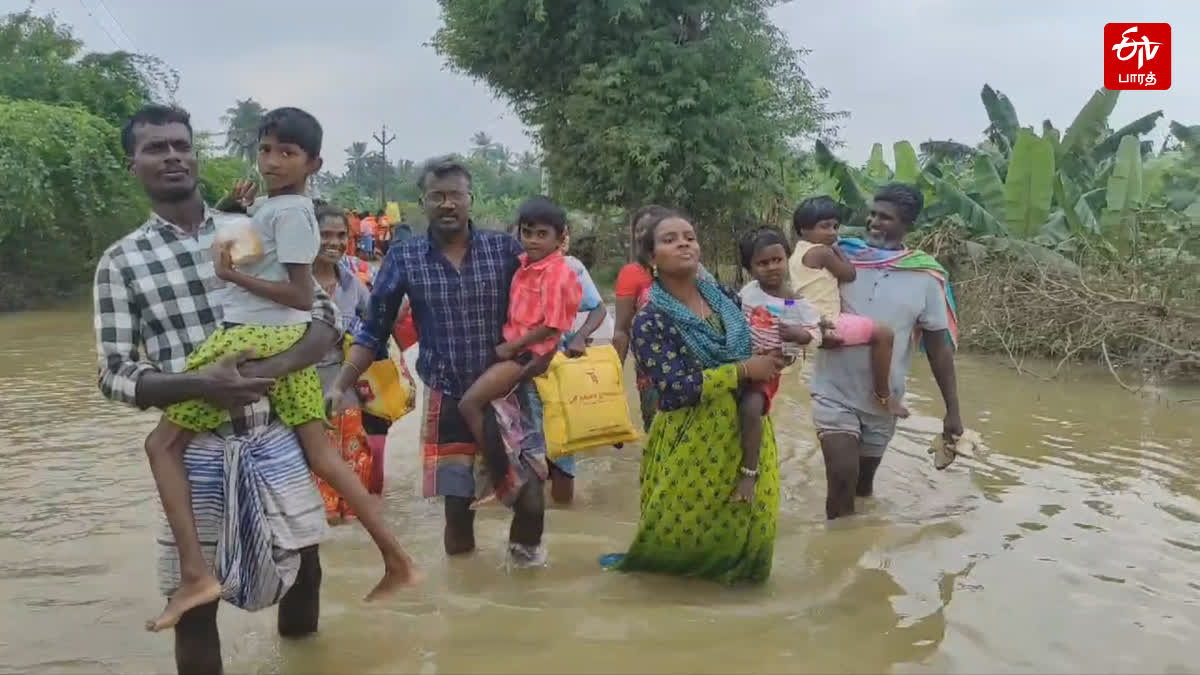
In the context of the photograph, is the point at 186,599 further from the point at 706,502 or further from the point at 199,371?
the point at 706,502

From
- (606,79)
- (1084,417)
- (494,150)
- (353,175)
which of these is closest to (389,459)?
(1084,417)

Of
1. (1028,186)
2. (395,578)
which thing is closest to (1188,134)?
(1028,186)

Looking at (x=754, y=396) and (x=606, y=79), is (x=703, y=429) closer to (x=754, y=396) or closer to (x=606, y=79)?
(x=754, y=396)

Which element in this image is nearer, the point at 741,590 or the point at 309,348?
the point at 309,348

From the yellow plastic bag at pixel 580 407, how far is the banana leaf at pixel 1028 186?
8.27m

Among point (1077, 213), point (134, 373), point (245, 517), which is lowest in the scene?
point (245, 517)

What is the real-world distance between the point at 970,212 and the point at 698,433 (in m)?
9.51

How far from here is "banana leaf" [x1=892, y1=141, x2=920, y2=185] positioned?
48.3 ft

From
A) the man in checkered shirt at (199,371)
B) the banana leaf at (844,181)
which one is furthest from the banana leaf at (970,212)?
the man in checkered shirt at (199,371)

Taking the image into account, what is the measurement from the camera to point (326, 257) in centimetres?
538

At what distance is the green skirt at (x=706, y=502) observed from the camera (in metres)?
4.05

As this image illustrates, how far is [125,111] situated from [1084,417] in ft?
56.6

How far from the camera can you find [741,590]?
4.21 m

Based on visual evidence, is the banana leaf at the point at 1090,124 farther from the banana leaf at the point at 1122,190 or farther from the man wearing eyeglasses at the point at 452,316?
the man wearing eyeglasses at the point at 452,316
